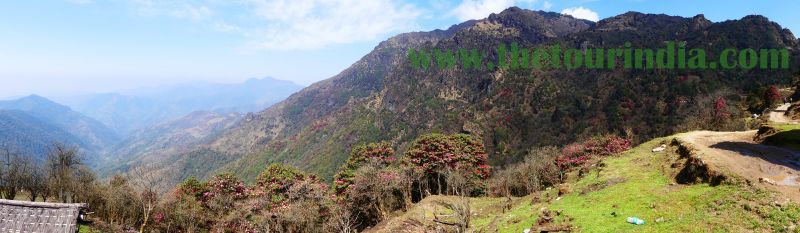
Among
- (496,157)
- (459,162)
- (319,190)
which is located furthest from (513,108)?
(319,190)

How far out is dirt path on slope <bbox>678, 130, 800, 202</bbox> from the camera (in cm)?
2025

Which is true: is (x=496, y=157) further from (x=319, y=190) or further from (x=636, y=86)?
(x=319, y=190)

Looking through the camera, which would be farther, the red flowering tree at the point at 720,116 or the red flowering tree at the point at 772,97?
the red flowering tree at the point at 772,97

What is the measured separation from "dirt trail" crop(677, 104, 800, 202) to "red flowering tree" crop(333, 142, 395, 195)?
29.9m

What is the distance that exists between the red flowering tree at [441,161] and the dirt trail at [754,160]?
844 inches

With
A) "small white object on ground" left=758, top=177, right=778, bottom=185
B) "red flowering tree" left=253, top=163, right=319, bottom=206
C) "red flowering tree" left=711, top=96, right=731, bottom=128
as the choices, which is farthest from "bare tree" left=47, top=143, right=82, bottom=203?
"red flowering tree" left=711, top=96, right=731, bottom=128

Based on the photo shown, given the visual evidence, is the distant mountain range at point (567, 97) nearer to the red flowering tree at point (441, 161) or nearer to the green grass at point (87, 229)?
the red flowering tree at point (441, 161)

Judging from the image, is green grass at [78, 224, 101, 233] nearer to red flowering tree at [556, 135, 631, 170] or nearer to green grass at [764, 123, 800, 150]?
red flowering tree at [556, 135, 631, 170]

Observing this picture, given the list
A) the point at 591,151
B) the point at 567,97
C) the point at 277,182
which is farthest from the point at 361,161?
the point at 567,97

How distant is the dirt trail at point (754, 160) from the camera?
20344 mm

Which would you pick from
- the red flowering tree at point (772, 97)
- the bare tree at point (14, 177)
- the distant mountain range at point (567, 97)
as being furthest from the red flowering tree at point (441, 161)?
the distant mountain range at point (567, 97)

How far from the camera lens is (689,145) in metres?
27.8

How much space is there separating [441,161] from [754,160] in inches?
1067

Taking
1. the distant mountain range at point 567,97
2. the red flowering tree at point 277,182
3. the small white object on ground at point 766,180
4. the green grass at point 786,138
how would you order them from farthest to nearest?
the distant mountain range at point 567,97, the red flowering tree at point 277,182, the green grass at point 786,138, the small white object on ground at point 766,180
